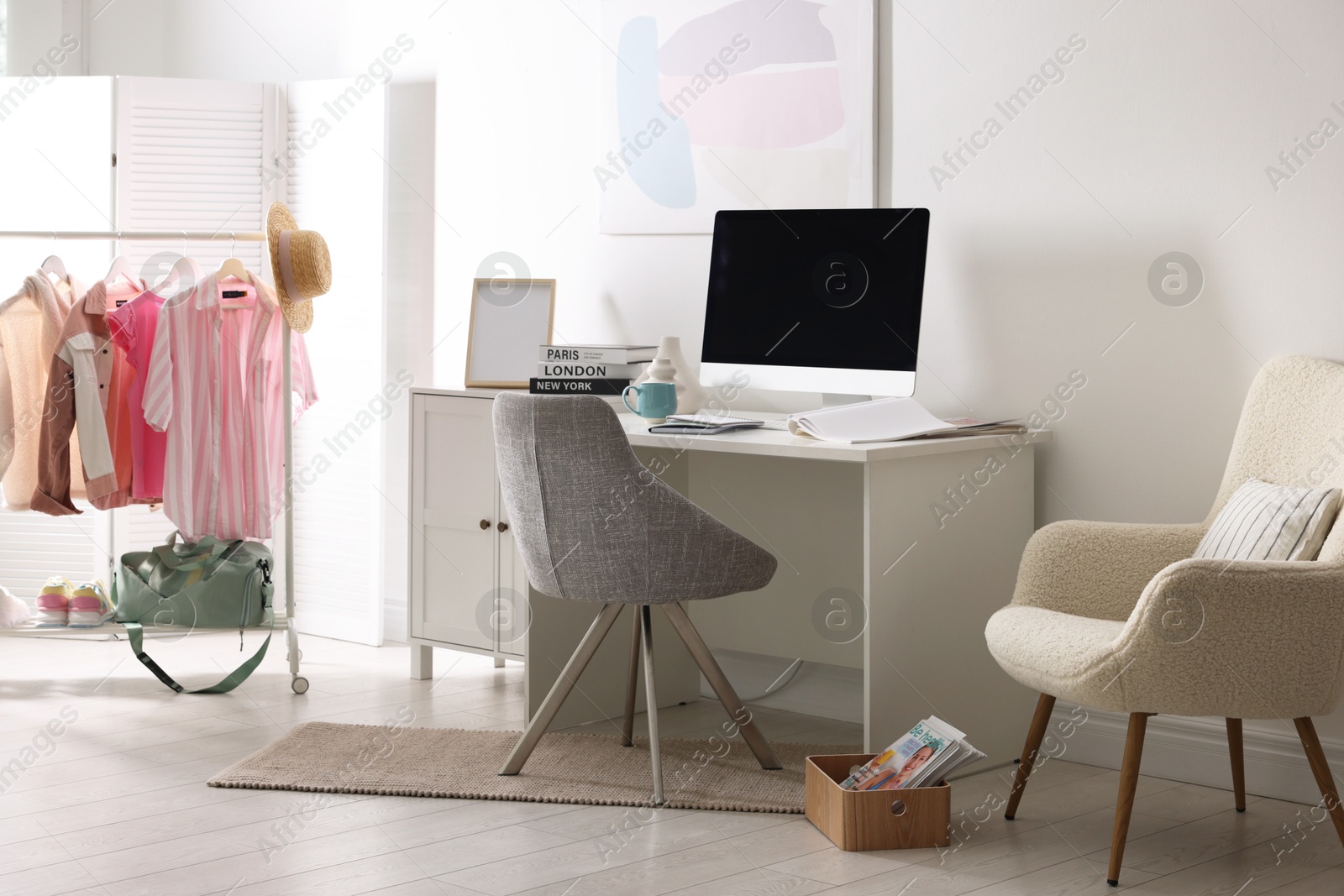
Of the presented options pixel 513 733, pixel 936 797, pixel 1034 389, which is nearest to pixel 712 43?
pixel 1034 389

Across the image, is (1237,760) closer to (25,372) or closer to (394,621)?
(394,621)

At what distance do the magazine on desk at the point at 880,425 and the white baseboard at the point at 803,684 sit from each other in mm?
776

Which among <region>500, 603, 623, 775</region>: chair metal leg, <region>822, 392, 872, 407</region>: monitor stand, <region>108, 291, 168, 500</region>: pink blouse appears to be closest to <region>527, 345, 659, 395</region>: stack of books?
<region>822, 392, 872, 407</region>: monitor stand

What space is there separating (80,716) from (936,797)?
207cm

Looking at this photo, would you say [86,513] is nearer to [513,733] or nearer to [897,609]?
[513,733]

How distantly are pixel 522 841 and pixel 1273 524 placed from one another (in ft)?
4.67

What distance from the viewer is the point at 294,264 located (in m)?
3.57

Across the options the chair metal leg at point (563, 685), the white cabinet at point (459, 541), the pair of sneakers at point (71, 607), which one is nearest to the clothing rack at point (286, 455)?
the pair of sneakers at point (71, 607)

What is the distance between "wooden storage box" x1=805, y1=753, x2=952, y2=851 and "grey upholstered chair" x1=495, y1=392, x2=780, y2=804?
399 mm

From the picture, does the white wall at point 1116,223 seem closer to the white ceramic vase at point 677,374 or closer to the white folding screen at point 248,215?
the white ceramic vase at point 677,374

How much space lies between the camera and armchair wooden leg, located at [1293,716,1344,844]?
7.39 ft

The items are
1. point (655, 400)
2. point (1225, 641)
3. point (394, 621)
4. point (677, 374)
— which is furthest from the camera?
point (394, 621)

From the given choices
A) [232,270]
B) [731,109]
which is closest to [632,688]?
[731,109]

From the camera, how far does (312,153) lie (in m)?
4.33
